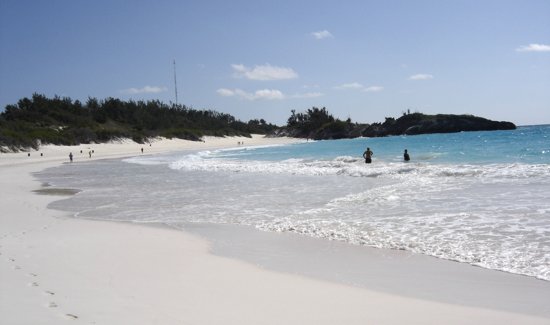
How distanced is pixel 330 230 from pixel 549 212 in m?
4.94

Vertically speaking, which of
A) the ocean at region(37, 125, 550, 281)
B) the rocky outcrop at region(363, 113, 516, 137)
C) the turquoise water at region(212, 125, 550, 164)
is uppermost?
the rocky outcrop at region(363, 113, 516, 137)

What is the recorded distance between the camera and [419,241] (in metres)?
7.89

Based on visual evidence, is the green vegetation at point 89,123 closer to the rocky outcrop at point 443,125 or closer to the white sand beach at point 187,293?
the rocky outcrop at point 443,125

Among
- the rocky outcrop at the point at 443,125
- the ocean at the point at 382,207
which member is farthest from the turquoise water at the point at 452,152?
the rocky outcrop at the point at 443,125

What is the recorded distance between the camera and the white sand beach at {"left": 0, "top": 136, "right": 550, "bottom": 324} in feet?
14.3

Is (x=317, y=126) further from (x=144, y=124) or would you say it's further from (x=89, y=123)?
(x=89, y=123)

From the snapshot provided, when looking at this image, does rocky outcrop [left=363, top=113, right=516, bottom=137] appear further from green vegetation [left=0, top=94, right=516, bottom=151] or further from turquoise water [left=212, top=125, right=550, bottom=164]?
turquoise water [left=212, top=125, right=550, bottom=164]

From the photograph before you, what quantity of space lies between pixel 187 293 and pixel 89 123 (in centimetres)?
8446

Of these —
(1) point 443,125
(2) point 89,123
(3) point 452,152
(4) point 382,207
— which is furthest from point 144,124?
(4) point 382,207

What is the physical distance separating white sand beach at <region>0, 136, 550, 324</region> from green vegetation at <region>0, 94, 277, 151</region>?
51.7m

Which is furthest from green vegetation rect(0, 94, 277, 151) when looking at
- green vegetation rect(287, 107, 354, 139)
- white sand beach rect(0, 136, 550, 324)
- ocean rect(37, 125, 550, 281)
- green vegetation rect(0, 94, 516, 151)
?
white sand beach rect(0, 136, 550, 324)

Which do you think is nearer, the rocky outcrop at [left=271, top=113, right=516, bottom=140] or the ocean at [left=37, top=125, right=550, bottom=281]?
the ocean at [left=37, top=125, right=550, bottom=281]

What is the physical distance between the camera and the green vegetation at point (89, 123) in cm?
6077

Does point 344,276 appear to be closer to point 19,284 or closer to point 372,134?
point 19,284
